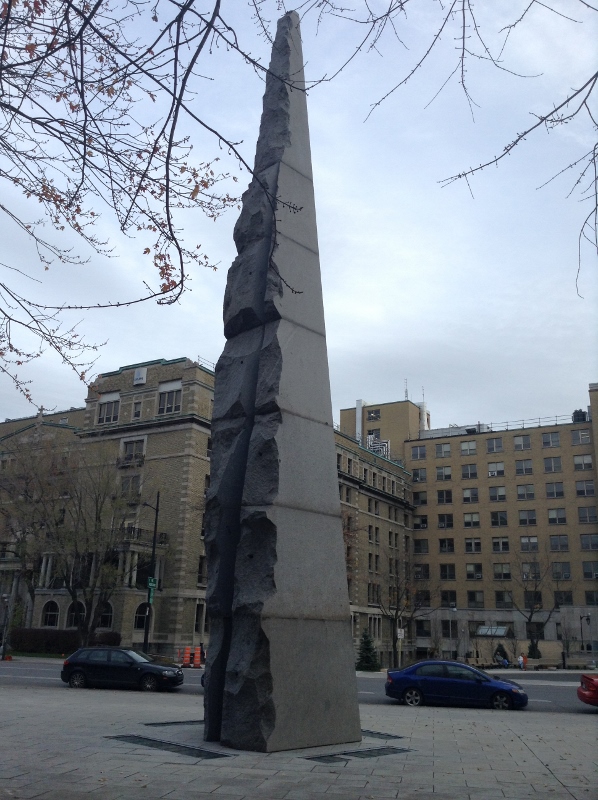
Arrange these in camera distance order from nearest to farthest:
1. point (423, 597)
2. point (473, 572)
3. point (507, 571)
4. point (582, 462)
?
point (582, 462), point (507, 571), point (473, 572), point (423, 597)

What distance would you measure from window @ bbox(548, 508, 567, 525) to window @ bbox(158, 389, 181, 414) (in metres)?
40.9

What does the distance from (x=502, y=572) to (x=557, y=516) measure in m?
7.74

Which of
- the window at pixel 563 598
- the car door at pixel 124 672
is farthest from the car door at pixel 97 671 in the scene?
the window at pixel 563 598

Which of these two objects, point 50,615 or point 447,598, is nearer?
point 50,615

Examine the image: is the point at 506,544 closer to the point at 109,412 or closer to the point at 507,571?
the point at 507,571

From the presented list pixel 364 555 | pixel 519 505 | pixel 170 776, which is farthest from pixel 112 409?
pixel 170 776

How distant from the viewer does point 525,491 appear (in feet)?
245

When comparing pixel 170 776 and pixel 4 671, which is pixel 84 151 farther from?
pixel 4 671

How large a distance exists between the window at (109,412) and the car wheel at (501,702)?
3831 centimetres

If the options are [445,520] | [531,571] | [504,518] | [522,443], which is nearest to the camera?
[531,571]

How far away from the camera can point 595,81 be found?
6.18m

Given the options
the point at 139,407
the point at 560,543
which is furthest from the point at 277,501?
the point at 560,543

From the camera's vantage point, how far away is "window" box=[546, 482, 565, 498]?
72750mm

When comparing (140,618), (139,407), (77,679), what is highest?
(139,407)
